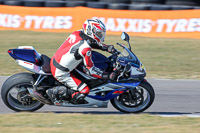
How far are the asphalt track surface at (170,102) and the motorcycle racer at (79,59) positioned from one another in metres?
0.71

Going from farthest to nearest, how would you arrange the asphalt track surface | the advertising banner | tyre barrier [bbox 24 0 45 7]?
tyre barrier [bbox 24 0 45 7]
the advertising banner
the asphalt track surface

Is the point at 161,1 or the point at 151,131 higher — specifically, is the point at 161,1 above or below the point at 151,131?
above

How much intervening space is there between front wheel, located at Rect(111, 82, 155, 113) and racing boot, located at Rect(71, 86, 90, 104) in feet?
1.91

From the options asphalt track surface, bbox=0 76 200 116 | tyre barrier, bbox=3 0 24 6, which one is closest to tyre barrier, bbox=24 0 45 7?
tyre barrier, bbox=3 0 24 6

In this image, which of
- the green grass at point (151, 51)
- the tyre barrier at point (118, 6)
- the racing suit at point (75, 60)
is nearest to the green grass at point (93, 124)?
the racing suit at point (75, 60)

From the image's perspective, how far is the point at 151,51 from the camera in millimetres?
13953

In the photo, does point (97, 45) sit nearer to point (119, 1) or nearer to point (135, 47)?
point (135, 47)

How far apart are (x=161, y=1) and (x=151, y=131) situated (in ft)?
47.5

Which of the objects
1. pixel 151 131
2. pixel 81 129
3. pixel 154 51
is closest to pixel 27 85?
pixel 81 129

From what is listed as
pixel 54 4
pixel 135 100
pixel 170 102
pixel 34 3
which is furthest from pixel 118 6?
pixel 135 100

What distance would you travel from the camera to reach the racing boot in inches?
241

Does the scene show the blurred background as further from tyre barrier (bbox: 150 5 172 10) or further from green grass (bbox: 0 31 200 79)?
green grass (bbox: 0 31 200 79)

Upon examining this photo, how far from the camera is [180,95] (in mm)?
8086

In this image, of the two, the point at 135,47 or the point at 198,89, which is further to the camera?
the point at 135,47
